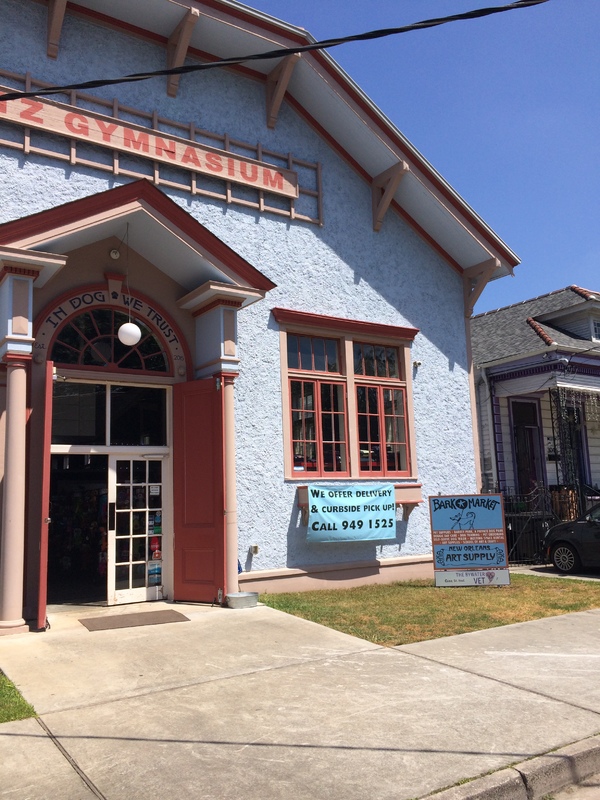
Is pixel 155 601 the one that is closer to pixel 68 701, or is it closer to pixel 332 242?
pixel 68 701

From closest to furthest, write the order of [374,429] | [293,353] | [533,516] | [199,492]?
[199,492] < [293,353] < [374,429] < [533,516]

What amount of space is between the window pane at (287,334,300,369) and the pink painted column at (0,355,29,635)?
4622 millimetres

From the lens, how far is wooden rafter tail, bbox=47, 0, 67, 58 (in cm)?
946

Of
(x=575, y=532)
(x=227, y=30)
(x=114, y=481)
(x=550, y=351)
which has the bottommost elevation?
(x=575, y=532)

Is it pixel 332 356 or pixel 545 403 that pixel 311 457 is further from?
pixel 545 403

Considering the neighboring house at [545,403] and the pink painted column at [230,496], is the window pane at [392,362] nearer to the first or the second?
the pink painted column at [230,496]

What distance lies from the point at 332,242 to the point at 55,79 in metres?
4.94

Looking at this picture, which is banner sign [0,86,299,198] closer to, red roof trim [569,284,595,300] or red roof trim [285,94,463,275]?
red roof trim [285,94,463,275]

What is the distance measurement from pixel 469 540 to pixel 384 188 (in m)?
6.33

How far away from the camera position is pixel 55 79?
31.7 feet

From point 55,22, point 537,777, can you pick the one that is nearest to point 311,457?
point 55,22

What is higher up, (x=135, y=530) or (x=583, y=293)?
(x=583, y=293)

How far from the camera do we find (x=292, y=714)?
5.11 meters

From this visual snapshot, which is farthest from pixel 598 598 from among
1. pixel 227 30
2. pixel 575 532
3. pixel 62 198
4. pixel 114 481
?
pixel 227 30
